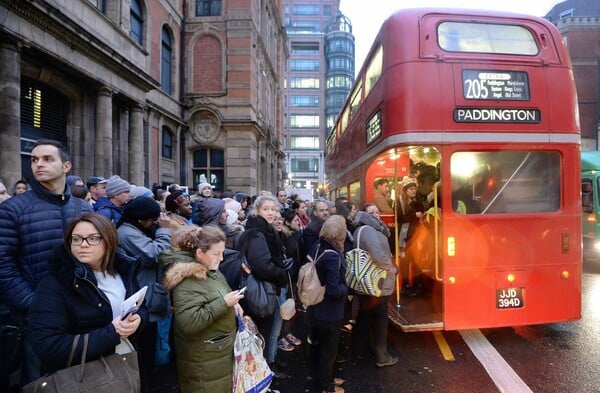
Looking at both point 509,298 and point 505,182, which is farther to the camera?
point 505,182

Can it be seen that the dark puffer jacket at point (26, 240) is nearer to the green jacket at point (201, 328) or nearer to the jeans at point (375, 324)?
the green jacket at point (201, 328)

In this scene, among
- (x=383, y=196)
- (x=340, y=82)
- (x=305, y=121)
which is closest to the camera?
(x=383, y=196)

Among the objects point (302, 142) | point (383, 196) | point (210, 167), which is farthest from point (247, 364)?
point (302, 142)

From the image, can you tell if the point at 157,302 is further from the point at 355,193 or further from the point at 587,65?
the point at 587,65

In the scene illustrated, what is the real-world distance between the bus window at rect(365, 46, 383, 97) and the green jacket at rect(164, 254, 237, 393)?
397 cm

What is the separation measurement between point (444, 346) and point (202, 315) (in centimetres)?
354

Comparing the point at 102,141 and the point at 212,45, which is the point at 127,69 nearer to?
the point at 102,141

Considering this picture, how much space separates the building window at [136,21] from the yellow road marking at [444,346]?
15.0 metres

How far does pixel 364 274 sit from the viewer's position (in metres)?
4.04

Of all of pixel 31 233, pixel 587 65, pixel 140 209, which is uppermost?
pixel 587 65

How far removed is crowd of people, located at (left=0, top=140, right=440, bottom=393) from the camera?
6.46ft

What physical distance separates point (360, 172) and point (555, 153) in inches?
118

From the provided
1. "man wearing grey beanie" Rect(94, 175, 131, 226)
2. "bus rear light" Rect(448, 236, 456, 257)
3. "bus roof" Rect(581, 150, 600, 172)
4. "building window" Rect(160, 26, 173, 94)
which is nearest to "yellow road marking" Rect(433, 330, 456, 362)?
"bus rear light" Rect(448, 236, 456, 257)

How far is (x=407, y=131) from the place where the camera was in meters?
4.37
